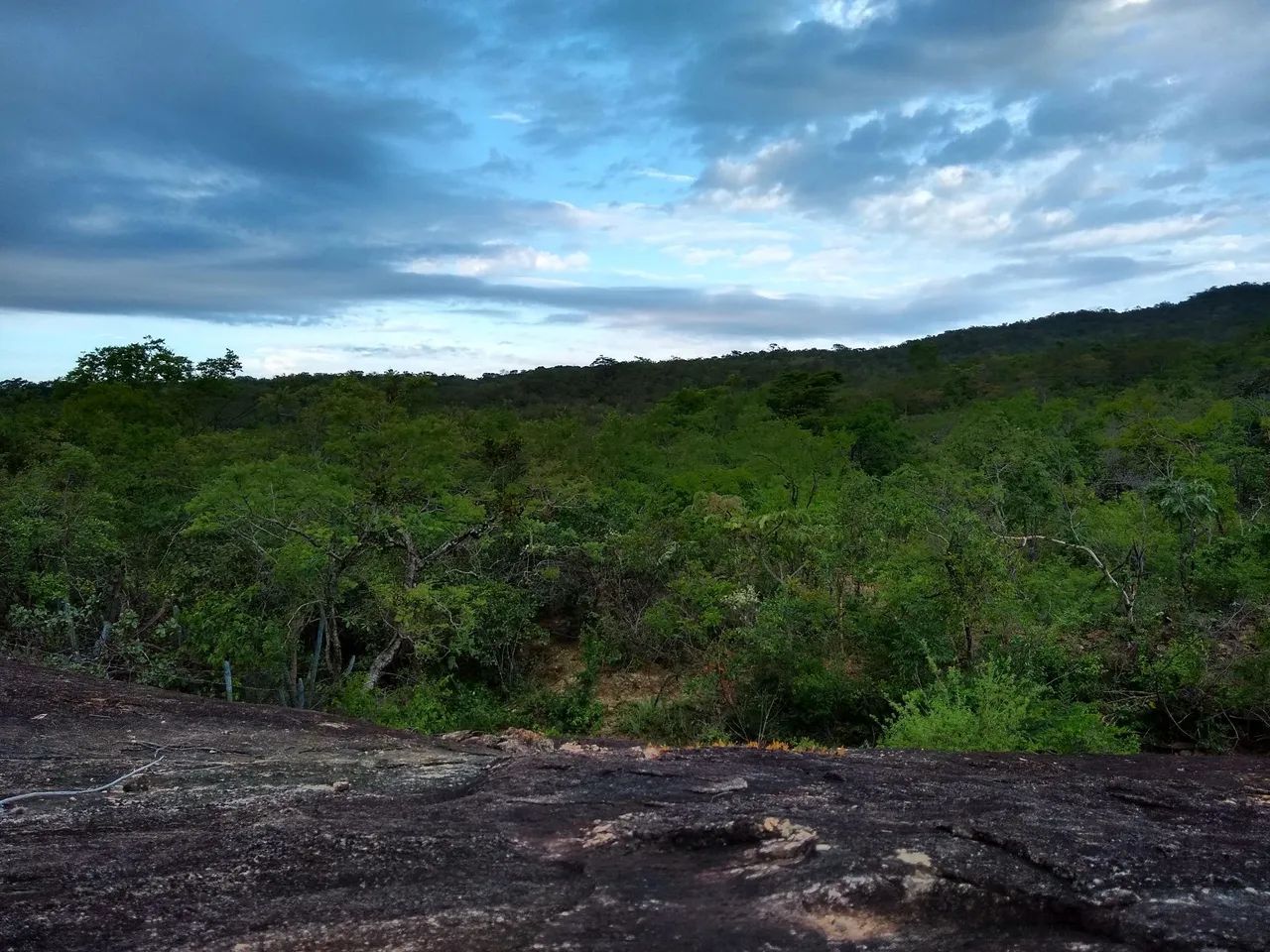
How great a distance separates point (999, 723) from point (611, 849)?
6.68 meters

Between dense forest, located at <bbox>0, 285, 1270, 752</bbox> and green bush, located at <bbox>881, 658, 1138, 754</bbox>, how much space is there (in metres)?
0.04

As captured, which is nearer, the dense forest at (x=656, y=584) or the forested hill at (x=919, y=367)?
the dense forest at (x=656, y=584)

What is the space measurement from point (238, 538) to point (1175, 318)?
312 feet

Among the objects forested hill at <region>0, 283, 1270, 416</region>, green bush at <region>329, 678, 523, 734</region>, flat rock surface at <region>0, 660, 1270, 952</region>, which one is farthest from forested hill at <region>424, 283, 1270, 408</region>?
flat rock surface at <region>0, 660, 1270, 952</region>

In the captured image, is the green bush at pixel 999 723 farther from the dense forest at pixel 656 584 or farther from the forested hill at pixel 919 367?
the forested hill at pixel 919 367

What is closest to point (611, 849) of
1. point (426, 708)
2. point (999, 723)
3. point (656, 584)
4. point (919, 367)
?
point (999, 723)

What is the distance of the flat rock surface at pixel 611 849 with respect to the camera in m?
3.83

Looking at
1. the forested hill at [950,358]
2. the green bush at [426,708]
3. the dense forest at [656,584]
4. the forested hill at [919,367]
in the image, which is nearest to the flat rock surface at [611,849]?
the dense forest at [656,584]

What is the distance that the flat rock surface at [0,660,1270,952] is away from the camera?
3.83 metres

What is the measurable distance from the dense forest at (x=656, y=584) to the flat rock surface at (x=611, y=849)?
183 inches

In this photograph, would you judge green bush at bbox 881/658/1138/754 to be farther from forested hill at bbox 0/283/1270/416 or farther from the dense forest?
forested hill at bbox 0/283/1270/416

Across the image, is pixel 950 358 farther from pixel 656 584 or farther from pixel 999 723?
pixel 999 723

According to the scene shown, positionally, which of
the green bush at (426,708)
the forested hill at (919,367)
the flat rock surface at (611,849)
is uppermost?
the forested hill at (919,367)

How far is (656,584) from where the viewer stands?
1822 cm
